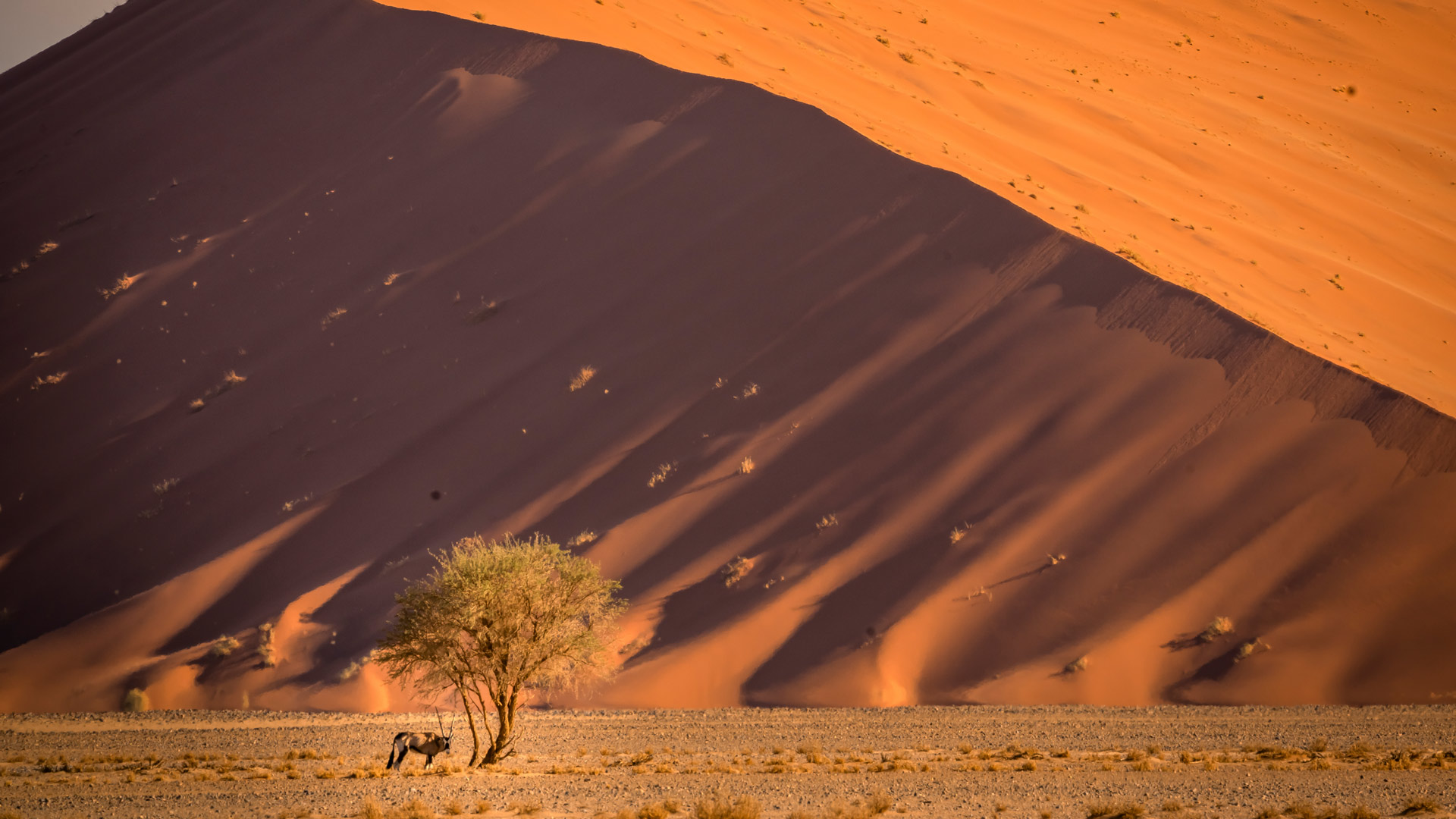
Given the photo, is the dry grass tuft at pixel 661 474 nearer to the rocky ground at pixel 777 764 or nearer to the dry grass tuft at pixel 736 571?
the dry grass tuft at pixel 736 571

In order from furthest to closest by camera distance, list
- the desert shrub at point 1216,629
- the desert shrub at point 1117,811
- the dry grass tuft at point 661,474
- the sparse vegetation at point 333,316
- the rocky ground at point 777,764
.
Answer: the sparse vegetation at point 333,316 < the dry grass tuft at point 661,474 < the desert shrub at point 1216,629 < the rocky ground at point 777,764 < the desert shrub at point 1117,811

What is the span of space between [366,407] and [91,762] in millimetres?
10765

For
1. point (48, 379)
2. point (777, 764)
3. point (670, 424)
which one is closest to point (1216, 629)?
point (777, 764)

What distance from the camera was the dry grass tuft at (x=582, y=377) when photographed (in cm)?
2280

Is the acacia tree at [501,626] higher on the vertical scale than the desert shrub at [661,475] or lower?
lower

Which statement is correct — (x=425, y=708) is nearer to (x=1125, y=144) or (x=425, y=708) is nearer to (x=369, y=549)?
(x=369, y=549)

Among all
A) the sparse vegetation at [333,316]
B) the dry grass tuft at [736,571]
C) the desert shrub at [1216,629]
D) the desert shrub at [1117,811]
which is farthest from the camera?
the sparse vegetation at [333,316]

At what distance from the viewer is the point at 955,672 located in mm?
16938

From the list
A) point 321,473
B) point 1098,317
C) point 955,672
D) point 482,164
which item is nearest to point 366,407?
point 321,473

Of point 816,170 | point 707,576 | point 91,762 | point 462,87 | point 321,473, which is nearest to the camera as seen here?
point 91,762

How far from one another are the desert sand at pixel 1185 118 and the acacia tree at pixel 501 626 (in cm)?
1483

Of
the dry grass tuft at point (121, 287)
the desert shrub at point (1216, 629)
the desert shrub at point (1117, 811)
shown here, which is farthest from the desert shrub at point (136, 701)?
the desert shrub at point (1216, 629)

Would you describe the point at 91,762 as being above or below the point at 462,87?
below

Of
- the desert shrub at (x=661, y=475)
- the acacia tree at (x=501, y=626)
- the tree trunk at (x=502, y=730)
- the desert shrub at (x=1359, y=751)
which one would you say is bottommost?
the desert shrub at (x=1359, y=751)
